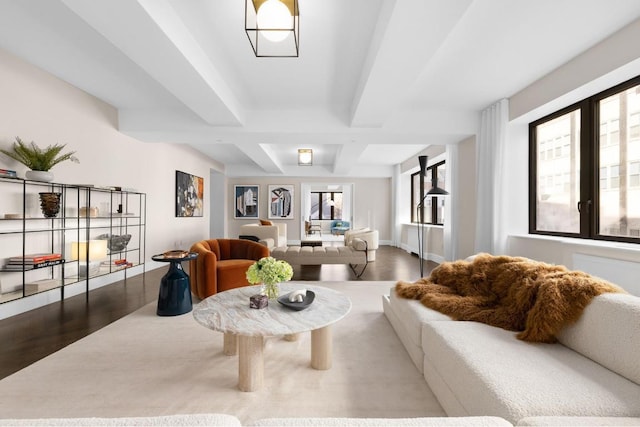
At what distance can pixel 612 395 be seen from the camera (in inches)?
48.3

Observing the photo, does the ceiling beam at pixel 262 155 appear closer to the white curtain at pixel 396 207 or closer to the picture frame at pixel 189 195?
the picture frame at pixel 189 195

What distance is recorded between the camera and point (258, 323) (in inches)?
74.7

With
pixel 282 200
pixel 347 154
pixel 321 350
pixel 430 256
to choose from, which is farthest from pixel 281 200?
pixel 321 350

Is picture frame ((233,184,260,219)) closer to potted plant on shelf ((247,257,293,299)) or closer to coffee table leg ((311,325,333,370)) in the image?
potted plant on shelf ((247,257,293,299))

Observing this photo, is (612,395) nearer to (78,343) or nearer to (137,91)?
(78,343)

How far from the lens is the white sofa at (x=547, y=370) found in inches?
45.9

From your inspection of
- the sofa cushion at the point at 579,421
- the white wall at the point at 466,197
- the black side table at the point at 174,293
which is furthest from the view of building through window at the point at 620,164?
the black side table at the point at 174,293

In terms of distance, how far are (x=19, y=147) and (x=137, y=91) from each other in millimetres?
1485

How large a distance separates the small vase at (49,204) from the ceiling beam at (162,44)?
68.6 inches

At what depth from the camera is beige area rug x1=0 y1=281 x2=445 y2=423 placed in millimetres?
1699

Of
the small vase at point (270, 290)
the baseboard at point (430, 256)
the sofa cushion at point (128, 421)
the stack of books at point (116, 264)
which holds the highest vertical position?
the sofa cushion at point (128, 421)

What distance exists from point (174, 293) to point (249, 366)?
1.80 m

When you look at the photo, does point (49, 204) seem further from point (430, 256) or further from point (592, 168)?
point (430, 256)

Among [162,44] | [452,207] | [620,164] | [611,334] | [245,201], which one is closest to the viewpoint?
[611,334]
